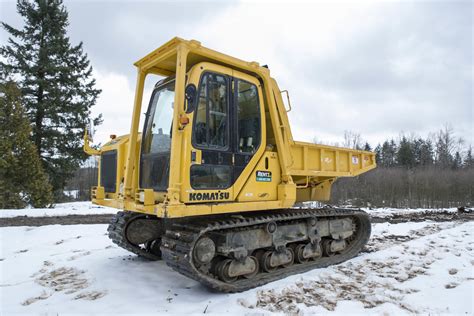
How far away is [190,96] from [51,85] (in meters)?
19.0

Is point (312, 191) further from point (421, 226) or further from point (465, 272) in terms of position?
point (421, 226)

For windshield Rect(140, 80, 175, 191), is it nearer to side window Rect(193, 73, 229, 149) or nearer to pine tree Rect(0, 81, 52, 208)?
side window Rect(193, 73, 229, 149)

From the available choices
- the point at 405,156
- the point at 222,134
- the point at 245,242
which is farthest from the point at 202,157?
the point at 405,156

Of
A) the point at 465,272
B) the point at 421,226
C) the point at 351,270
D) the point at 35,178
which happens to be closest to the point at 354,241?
the point at 351,270

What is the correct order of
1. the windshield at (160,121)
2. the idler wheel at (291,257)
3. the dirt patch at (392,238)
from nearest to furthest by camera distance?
the windshield at (160,121), the idler wheel at (291,257), the dirt patch at (392,238)

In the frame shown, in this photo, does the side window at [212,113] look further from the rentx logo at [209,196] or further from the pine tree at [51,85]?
the pine tree at [51,85]

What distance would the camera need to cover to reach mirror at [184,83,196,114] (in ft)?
14.5

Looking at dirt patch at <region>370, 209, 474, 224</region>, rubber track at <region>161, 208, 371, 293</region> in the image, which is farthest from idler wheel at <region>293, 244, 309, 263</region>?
dirt patch at <region>370, 209, 474, 224</region>

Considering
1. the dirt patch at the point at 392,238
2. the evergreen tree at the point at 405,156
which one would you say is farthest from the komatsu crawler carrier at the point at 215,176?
the evergreen tree at the point at 405,156

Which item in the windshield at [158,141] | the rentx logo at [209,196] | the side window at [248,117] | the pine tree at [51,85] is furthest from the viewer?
the pine tree at [51,85]

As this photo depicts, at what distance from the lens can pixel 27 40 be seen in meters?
20.2

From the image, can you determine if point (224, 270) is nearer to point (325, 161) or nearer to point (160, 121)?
point (160, 121)

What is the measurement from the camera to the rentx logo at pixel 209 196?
14.9 feet

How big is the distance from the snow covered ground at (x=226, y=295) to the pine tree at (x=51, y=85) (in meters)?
13.7
